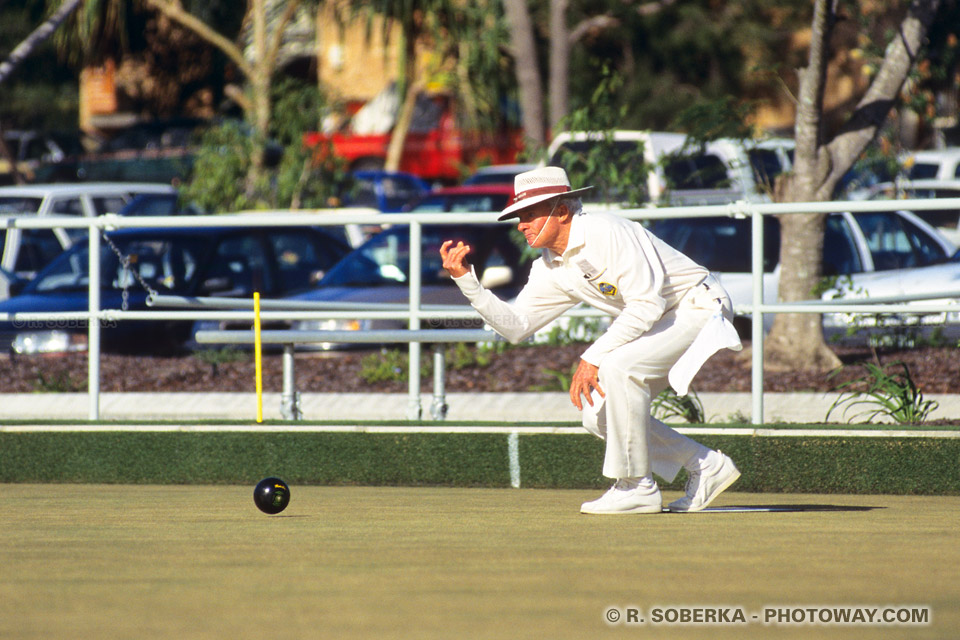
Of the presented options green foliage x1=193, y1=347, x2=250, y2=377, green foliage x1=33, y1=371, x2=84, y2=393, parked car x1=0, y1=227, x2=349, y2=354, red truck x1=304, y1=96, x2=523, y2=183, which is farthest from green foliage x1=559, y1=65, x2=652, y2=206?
red truck x1=304, y1=96, x2=523, y2=183

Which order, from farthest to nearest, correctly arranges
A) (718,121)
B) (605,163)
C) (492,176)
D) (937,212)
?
(492,176) → (937,212) → (605,163) → (718,121)

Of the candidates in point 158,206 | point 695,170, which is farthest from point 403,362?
point 158,206

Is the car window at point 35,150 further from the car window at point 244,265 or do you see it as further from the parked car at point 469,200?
Answer: the car window at point 244,265

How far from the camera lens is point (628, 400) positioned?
Answer: 6605 mm

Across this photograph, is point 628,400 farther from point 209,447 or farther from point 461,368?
point 461,368

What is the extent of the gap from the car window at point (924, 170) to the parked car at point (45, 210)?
9.92m

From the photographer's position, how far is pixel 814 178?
455 inches

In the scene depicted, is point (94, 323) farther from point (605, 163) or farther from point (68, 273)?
point (68, 273)

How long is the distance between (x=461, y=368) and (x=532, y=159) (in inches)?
86.1

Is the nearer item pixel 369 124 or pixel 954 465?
pixel 954 465

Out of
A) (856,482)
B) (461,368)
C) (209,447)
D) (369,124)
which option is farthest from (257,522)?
(369,124)

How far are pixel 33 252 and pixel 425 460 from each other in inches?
396

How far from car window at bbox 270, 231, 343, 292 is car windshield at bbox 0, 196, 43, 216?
5069 millimetres

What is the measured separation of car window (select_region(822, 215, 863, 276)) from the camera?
13.0 m
